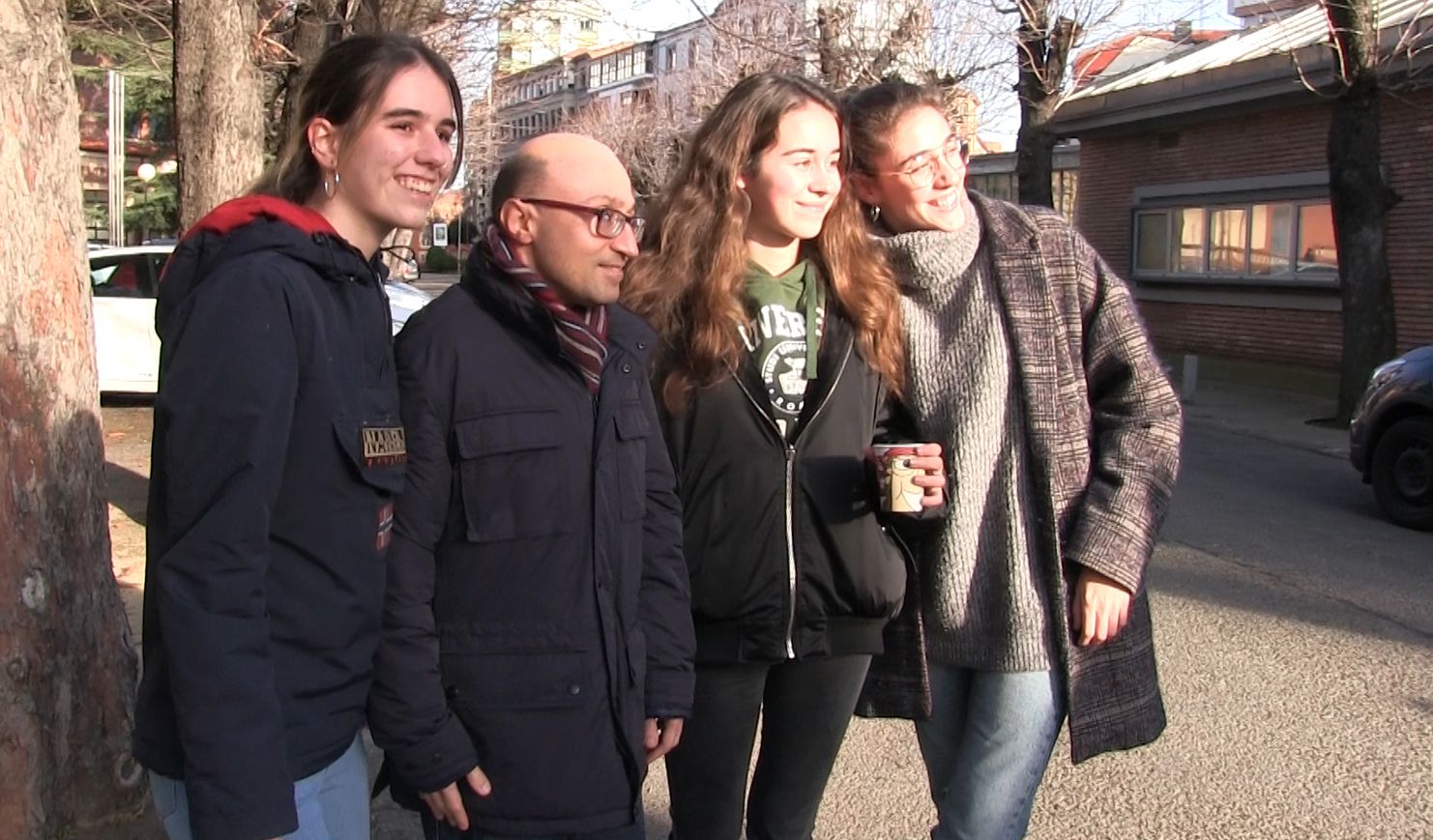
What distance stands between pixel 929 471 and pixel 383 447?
102cm

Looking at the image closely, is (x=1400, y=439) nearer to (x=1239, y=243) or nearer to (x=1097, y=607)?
(x=1097, y=607)

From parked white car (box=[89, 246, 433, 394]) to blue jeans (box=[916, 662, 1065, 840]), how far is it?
1135cm

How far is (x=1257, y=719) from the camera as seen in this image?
4.77m

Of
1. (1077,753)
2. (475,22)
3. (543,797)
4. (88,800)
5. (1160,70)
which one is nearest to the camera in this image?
(543,797)

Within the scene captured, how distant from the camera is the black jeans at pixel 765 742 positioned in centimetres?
266

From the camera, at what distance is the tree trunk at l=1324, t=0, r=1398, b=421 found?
12.5 m

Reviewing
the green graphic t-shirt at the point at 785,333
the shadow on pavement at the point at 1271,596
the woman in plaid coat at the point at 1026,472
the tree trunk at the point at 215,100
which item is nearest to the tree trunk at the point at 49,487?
the green graphic t-shirt at the point at 785,333

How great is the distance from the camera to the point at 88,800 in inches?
144

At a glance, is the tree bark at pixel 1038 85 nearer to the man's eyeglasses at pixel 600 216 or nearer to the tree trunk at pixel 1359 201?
the tree trunk at pixel 1359 201

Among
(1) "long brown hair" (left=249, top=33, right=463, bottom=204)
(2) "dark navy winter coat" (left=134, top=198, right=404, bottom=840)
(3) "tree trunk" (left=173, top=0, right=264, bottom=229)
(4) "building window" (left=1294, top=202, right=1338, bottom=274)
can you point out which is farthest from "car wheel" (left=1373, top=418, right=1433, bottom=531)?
(4) "building window" (left=1294, top=202, right=1338, bottom=274)

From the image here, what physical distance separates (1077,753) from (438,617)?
126cm

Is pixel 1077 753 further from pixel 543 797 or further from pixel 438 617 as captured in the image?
pixel 438 617

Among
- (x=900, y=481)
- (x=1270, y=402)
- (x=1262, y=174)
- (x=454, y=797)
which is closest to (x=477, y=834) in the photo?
(x=454, y=797)

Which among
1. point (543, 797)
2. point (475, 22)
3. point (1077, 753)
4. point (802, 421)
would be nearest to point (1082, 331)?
point (802, 421)
